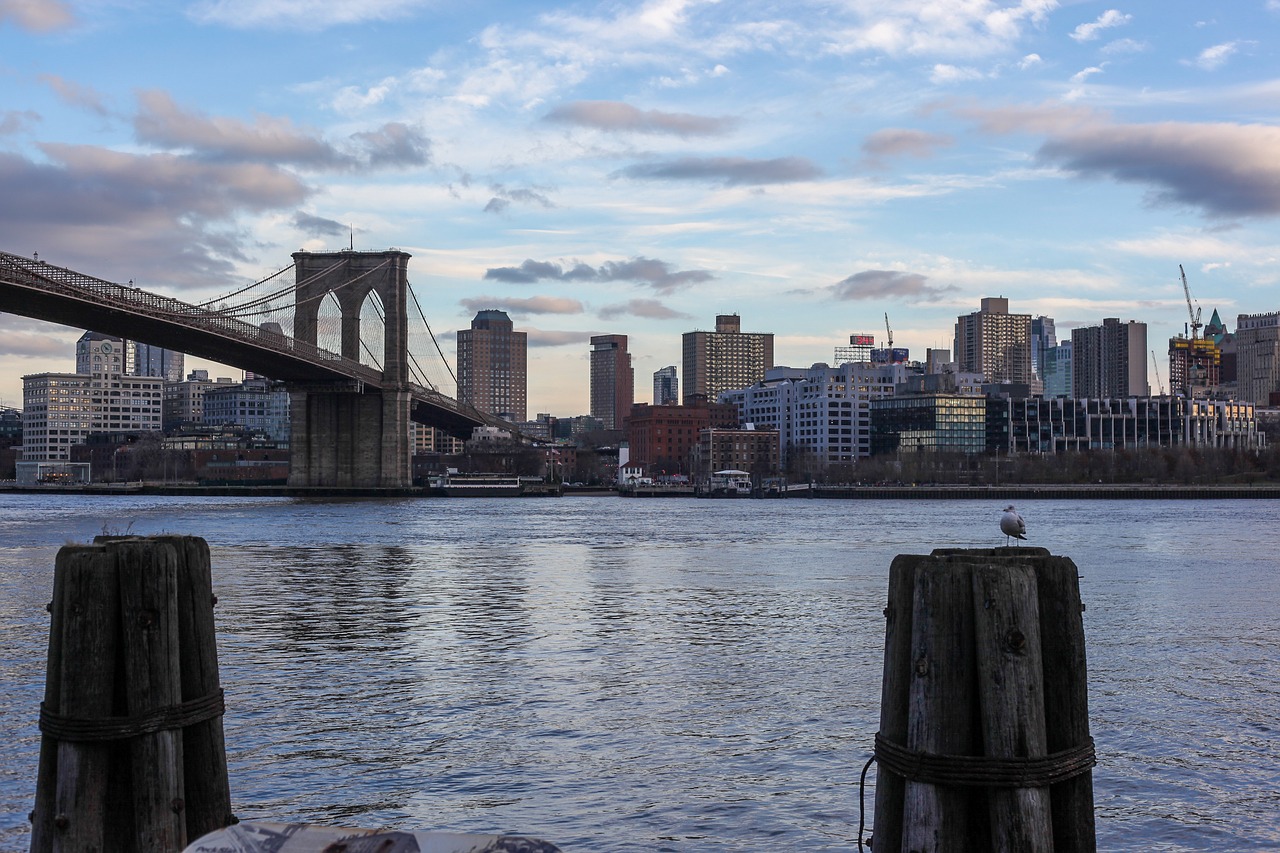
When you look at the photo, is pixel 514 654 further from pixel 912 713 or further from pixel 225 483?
pixel 225 483

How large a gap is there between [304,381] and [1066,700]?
9388 cm

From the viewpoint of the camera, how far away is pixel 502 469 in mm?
152250

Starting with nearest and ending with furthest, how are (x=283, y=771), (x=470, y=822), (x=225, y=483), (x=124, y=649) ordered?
Answer: (x=124, y=649) → (x=470, y=822) → (x=283, y=771) → (x=225, y=483)

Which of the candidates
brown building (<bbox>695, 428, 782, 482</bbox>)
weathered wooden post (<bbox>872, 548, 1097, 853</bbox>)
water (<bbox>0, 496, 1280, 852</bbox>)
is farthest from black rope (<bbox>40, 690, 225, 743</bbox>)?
brown building (<bbox>695, 428, 782, 482</bbox>)

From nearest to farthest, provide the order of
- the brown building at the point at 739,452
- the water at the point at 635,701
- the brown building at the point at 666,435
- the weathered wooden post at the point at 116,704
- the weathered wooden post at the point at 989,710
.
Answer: the weathered wooden post at the point at 989,710 → the weathered wooden post at the point at 116,704 → the water at the point at 635,701 → the brown building at the point at 739,452 → the brown building at the point at 666,435

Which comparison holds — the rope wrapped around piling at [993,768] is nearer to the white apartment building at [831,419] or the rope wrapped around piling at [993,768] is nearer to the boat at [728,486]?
the boat at [728,486]

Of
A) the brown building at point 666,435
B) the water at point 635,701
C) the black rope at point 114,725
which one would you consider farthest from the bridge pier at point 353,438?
the black rope at point 114,725

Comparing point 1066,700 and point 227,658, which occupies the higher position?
point 1066,700

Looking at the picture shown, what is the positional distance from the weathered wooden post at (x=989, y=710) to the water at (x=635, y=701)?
406 cm

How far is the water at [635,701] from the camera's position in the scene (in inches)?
370

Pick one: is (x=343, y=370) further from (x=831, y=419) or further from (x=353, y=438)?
(x=831, y=419)

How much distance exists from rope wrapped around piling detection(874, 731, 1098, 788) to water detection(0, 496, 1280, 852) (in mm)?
4113

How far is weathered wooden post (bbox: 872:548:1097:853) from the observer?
15.3ft

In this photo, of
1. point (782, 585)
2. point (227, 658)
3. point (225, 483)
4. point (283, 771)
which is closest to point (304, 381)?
point (225, 483)
